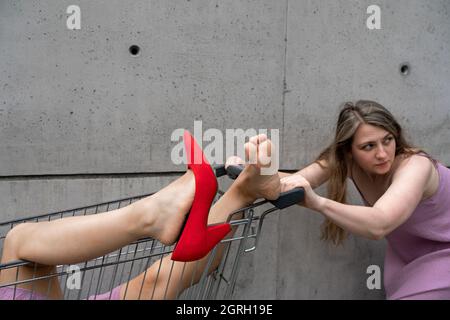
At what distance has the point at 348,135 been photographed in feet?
7.66

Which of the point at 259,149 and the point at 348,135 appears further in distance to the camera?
the point at 348,135

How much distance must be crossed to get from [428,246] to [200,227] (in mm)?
1350

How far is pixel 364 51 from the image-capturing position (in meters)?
2.98

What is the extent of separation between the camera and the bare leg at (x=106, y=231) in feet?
5.64

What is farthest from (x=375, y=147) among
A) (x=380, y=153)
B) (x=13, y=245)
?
(x=13, y=245)

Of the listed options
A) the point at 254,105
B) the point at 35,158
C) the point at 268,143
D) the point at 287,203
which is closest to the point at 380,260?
the point at 254,105

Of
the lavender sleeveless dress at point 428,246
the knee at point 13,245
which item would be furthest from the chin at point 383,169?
the knee at point 13,245

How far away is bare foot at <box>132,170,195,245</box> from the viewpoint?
1.70 m

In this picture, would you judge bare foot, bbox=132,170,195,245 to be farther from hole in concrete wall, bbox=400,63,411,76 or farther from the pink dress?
hole in concrete wall, bbox=400,63,411,76

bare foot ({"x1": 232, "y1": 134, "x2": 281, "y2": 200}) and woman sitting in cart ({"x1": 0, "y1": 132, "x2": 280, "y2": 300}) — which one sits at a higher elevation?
bare foot ({"x1": 232, "y1": 134, "x2": 281, "y2": 200})

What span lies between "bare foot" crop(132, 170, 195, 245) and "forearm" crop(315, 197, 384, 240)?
1.78 ft

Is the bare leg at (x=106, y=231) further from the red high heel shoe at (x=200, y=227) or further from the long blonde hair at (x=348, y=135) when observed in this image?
the long blonde hair at (x=348, y=135)

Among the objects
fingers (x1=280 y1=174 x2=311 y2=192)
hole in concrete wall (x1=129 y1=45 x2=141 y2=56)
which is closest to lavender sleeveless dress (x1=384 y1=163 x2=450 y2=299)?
fingers (x1=280 y1=174 x2=311 y2=192)

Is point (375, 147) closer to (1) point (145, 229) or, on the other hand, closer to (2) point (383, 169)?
(2) point (383, 169)
